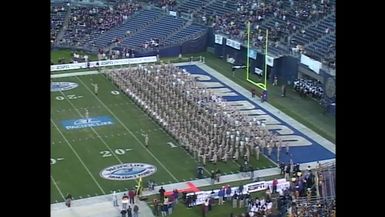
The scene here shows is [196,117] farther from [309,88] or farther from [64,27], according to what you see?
[64,27]

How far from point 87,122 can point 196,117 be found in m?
2.49

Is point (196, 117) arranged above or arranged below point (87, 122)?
above

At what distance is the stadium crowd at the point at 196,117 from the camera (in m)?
13.7

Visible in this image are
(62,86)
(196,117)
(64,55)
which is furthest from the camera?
(64,55)

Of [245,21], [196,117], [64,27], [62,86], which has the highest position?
[245,21]

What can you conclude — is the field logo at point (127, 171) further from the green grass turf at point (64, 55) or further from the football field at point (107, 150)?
the green grass turf at point (64, 55)

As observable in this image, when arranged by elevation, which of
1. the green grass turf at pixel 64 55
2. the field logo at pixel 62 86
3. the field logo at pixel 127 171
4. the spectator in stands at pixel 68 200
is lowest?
the green grass turf at pixel 64 55

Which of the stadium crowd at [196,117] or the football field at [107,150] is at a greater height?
the stadium crowd at [196,117]

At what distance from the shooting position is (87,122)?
15977mm

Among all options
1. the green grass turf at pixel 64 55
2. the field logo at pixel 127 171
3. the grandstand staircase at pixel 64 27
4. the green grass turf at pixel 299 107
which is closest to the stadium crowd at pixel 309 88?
the green grass turf at pixel 299 107

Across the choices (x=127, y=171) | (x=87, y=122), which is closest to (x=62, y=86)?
(x=87, y=122)

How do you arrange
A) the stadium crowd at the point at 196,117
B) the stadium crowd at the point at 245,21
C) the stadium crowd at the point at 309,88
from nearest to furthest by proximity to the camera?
the stadium crowd at the point at 196,117, the stadium crowd at the point at 309,88, the stadium crowd at the point at 245,21

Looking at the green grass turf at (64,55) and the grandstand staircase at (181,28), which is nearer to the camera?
the green grass turf at (64,55)
